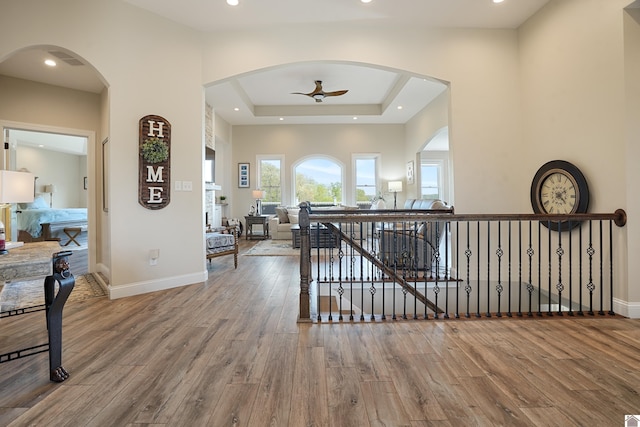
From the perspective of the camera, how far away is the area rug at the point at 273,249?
242 inches

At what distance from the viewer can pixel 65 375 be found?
5.87 ft

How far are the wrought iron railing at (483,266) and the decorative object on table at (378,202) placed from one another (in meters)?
3.27

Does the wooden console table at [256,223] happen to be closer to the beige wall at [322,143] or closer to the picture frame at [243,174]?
the beige wall at [322,143]

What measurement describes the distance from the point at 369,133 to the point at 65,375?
27.6ft

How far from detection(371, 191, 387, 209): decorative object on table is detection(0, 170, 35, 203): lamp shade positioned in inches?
274

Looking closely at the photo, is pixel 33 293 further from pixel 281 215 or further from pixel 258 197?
pixel 258 197

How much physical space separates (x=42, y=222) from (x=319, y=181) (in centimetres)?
697

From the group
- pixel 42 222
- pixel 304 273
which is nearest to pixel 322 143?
pixel 304 273

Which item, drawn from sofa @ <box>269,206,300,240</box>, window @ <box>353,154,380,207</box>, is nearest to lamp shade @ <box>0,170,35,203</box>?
sofa @ <box>269,206,300,240</box>

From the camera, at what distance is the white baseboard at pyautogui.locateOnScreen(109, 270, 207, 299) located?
3.36 meters

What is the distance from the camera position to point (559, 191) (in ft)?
10.8

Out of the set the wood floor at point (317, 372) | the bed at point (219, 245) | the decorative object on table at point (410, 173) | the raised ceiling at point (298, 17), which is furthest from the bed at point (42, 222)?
the decorative object on table at point (410, 173)

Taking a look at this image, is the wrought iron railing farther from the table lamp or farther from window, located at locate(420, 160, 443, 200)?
window, located at locate(420, 160, 443, 200)

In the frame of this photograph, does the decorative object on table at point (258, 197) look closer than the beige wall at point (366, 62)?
No
